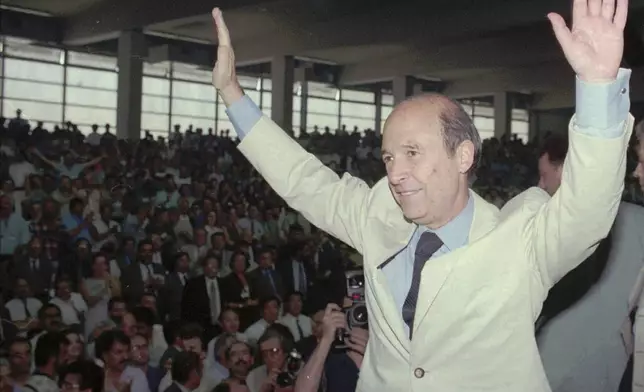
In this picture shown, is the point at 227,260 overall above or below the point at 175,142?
below

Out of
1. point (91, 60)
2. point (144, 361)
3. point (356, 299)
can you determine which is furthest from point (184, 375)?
point (91, 60)

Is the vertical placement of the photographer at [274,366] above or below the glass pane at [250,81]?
below

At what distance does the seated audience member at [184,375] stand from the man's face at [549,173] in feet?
7.59

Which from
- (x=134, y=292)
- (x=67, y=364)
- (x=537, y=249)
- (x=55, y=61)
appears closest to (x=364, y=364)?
(x=537, y=249)

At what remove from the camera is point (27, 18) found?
13352 millimetres

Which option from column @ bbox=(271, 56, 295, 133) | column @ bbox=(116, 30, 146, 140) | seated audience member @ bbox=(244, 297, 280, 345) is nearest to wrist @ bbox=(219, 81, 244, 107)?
seated audience member @ bbox=(244, 297, 280, 345)

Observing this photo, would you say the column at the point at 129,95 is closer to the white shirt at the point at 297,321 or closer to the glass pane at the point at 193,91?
the glass pane at the point at 193,91

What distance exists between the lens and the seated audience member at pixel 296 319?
16.1ft

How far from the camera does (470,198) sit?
130 cm

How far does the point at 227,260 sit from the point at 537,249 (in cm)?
528

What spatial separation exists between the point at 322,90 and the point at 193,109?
3.24 m

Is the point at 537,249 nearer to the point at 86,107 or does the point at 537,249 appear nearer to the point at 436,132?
the point at 436,132

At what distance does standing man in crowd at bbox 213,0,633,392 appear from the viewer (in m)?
1.07

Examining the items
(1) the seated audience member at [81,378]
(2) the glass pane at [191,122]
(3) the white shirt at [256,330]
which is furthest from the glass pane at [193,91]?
(1) the seated audience member at [81,378]
